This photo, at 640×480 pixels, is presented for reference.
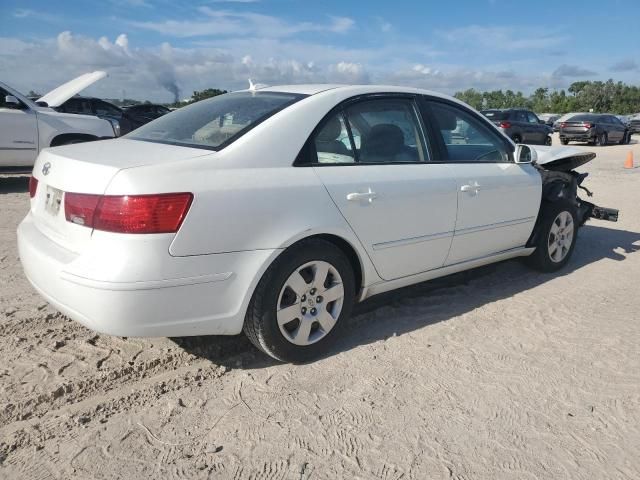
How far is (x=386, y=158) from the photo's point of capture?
11.7 feet

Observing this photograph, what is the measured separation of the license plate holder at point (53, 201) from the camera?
286cm

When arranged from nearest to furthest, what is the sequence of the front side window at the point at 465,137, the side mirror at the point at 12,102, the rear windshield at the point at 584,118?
the front side window at the point at 465,137 < the side mirror at the point at 12,102 < the rear windshield at the point at 584,118

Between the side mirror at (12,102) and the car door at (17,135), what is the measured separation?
0.10 ft

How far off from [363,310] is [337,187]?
123 cm

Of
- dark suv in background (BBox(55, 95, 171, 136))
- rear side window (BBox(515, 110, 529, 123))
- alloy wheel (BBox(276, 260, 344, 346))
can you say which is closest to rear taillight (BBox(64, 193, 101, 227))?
alloy wheel (BBox(276, 260, 344, 346))

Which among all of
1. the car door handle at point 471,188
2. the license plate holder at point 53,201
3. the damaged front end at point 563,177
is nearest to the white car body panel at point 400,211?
the car door handle at point 471,188

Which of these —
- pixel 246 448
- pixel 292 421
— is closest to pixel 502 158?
pixel 292 421

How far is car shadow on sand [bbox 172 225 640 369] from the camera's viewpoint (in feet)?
11.1

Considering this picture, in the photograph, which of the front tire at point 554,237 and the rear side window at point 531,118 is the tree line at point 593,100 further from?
the front tire at point 554,237

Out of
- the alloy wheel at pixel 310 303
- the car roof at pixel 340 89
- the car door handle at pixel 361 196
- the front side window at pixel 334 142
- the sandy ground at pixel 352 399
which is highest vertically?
the car roof at pixel 340 89

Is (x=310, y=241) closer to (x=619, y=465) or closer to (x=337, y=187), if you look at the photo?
(x=337, y=187)

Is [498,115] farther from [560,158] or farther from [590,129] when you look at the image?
[560,158]

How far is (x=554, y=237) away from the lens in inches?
196

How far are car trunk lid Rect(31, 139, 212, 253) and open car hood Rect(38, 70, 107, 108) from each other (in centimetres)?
607
